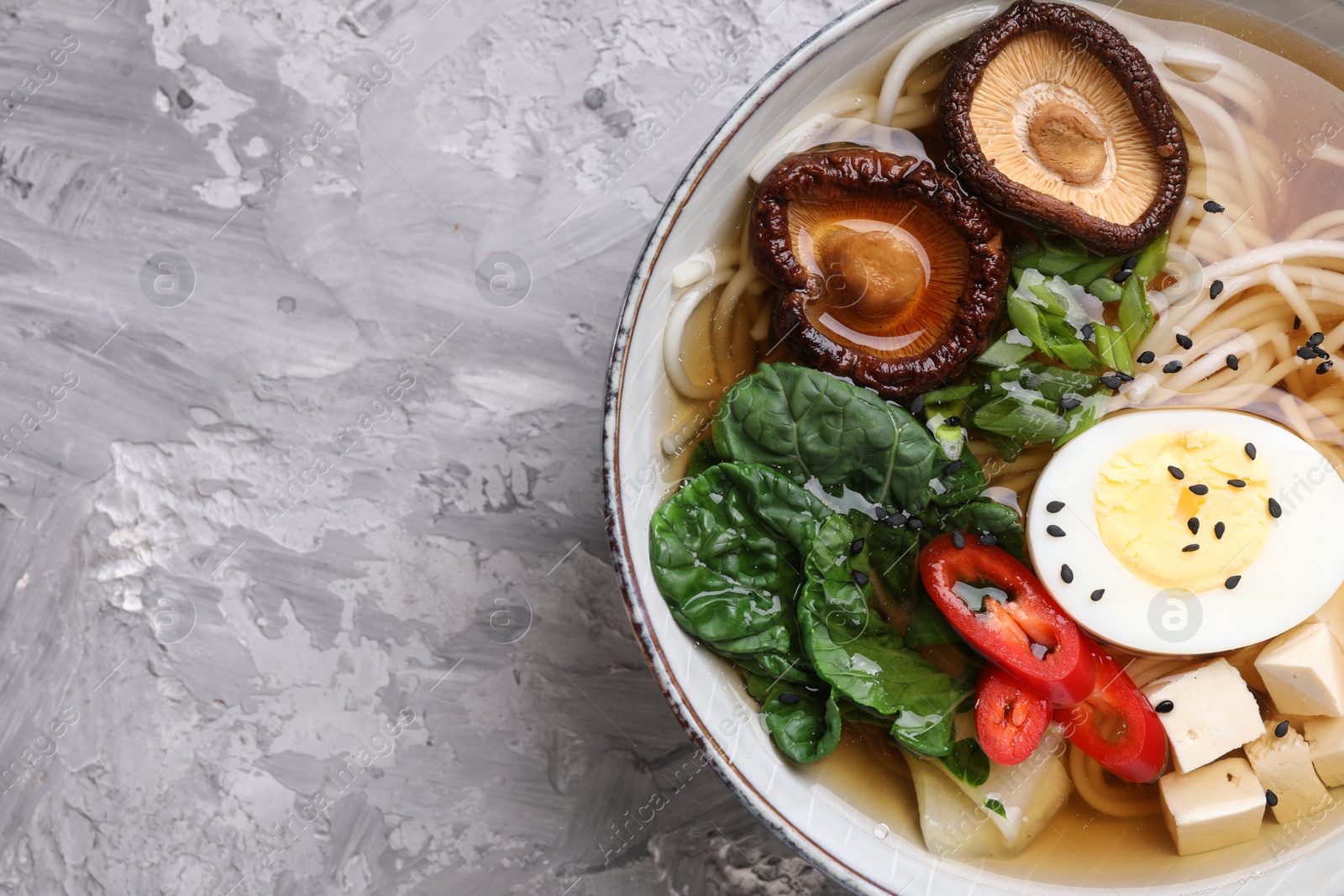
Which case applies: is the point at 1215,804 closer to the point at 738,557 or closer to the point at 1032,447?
the point at 1032,447

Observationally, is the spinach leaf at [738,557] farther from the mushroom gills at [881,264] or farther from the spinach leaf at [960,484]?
the mushroom gills at [881,264]


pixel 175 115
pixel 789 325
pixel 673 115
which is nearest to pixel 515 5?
pixel 673 115

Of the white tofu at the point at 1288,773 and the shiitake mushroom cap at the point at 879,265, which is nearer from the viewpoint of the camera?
the shiitake mushroom cap at the point at 879,265

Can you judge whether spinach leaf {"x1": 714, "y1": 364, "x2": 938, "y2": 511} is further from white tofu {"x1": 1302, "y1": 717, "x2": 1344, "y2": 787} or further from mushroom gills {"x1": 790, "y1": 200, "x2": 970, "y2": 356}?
white tofu {"x1": 1302, "y1": 717, "x2": 1344, "y2": 787}

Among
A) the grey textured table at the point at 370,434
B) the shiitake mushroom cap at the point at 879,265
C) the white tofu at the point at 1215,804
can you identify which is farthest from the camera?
the grey textured table at the point at 370,434

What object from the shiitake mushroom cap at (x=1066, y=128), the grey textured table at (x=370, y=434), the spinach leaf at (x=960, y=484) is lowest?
the grey textured table at (x=370, y=434)

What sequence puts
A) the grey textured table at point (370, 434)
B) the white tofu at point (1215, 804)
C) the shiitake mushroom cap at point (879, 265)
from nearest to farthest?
the shiitake mushroom cap at point (879, 265), the white tofu at point (1215, 804), the grey textured table at point (370, 434)

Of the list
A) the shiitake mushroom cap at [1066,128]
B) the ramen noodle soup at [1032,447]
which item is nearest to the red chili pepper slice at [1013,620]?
the ramen noodle soup at [1032,447]
